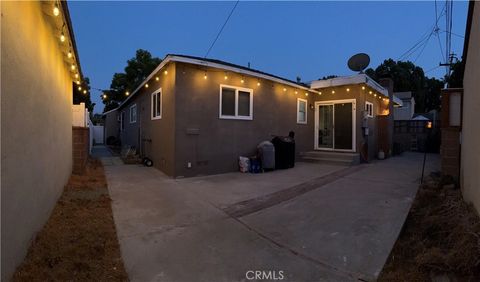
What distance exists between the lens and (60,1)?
11.6ft

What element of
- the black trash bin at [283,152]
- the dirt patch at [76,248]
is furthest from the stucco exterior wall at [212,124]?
the dirt patch at [76,248]

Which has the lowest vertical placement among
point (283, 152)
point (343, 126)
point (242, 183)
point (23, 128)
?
point (242, 183)

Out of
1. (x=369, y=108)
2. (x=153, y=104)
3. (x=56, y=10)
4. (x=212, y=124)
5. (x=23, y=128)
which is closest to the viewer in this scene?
(x=23, y=128)

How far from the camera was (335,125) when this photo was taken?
11609 millimetres

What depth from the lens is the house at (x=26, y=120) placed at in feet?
7.09

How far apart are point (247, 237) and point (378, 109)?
1241 cm

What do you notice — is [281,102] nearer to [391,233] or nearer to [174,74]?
[174,74]

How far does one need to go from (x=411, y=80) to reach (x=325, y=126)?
2990 centimetres

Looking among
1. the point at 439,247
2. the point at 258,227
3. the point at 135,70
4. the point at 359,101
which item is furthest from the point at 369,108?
the point at 135,70

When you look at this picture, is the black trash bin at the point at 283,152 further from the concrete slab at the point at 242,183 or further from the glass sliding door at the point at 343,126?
the glass sliding door at the point at 343,126

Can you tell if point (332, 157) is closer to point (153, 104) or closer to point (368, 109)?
point (368, 109)

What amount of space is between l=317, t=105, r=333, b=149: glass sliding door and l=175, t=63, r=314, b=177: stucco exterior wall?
2.91m

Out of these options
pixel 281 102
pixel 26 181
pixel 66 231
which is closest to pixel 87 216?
pixel 66 231

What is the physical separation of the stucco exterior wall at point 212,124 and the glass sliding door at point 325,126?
2.91 meters
